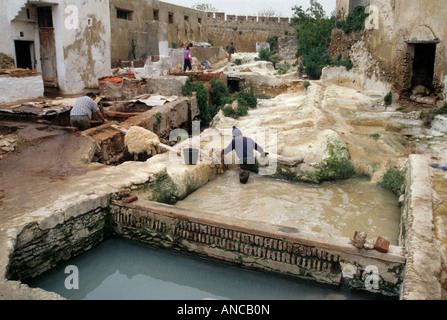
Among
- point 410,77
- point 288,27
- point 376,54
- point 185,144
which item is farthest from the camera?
point 288,27

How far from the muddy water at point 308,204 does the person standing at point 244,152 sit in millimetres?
293

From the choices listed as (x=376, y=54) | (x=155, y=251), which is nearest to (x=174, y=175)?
(x=155, y=251)

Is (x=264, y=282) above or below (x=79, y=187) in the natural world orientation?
below

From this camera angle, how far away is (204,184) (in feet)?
30.0

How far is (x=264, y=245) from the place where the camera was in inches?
223

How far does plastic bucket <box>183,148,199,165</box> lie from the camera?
878cm

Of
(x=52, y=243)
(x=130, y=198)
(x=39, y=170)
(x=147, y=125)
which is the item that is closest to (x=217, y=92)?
(x=147, y=125)

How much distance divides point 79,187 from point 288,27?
3341 centimetres

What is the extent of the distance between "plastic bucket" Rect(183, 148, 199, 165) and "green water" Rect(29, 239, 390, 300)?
2.79 metres

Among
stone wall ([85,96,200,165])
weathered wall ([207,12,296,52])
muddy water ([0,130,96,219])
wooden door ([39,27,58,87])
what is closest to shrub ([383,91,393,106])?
stone wall ([85,96,200,165])

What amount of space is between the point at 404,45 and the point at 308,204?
8.41 meters

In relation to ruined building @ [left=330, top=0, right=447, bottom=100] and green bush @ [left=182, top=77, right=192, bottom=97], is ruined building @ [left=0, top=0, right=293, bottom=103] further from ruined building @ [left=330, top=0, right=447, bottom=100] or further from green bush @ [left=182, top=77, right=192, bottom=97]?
ruined building @ [left=330, top=0, right=447, bottom=100]

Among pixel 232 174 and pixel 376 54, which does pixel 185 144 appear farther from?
pixel 376 54
